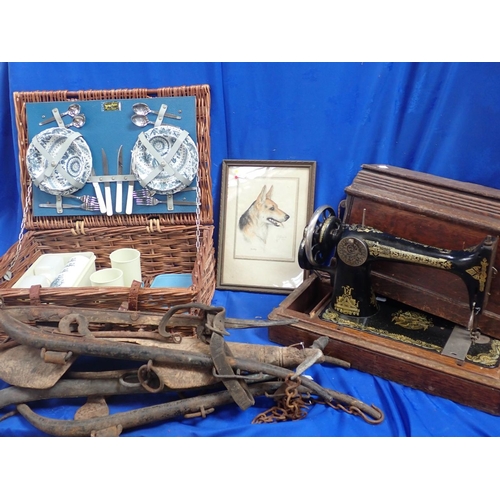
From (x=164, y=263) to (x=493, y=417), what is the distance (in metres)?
1.49

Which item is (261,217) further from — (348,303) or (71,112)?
(71,112)

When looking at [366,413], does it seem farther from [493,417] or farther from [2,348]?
[2,348]

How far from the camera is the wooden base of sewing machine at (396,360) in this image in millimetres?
1495

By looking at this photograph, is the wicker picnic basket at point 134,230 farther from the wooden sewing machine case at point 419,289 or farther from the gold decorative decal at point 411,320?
the gold decorative decal at point 411,320

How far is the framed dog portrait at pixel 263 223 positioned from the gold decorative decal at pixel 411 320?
1.69 ft

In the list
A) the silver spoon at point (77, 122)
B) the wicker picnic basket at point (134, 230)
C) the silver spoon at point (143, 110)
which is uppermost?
the silver spoon at point (143, 110)

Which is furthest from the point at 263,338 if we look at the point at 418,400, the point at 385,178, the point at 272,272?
the point at 385,178

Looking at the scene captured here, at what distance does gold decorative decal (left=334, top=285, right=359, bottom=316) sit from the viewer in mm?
1787

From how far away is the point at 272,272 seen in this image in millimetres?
2193

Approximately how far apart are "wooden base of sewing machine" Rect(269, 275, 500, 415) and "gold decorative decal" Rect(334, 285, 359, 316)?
0.25 ft

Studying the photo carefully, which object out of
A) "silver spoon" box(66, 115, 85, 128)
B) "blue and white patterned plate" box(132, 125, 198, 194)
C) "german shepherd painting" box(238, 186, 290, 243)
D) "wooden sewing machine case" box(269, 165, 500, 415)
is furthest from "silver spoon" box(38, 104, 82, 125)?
"wooden sewing machine case" box(269, 165, 500, 415)

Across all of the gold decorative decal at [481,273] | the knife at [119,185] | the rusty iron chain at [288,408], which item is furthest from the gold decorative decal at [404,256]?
the knife at [119,185]

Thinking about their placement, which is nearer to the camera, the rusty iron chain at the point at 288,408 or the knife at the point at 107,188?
the rusty iron chain at the point at 288,408

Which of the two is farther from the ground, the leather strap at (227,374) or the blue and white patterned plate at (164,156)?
the blue and white patterned plate at (164,156)
